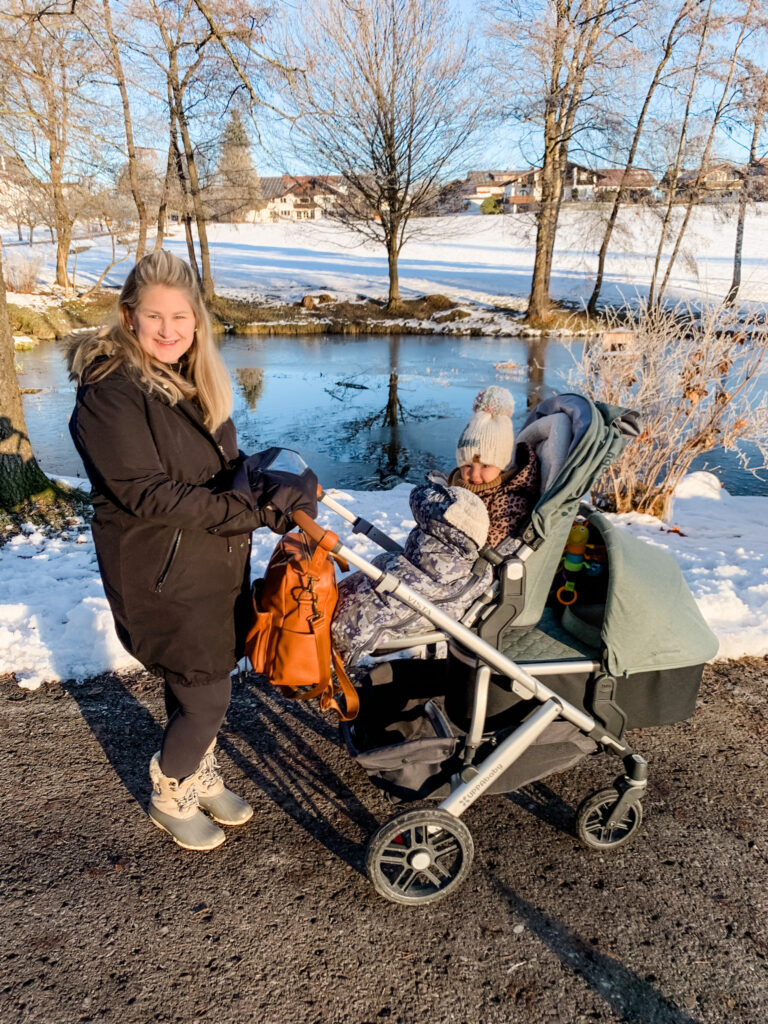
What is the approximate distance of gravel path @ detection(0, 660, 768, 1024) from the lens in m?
2.03

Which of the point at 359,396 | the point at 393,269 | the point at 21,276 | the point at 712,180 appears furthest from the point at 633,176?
the point at 21,276

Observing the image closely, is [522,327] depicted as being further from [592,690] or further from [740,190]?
[592,690]

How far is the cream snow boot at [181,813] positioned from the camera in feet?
8.11

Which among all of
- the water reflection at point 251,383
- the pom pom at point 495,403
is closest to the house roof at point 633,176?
the water reflection at point 251,383

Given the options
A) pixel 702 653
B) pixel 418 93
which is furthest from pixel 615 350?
pixel 418 93

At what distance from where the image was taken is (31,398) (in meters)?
Answer: 12.0

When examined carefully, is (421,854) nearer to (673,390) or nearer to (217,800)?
(217,800)

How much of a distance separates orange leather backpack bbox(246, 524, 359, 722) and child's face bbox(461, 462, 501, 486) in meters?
0.62

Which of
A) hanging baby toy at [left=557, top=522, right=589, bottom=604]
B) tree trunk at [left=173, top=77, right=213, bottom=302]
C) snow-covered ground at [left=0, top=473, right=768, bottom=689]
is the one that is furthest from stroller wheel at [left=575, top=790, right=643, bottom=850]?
tree trunk at [left=173, top=77, right=213, bottom=302]

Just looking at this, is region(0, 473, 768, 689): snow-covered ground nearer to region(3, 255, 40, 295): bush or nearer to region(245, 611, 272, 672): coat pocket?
region(245, 611, 272, 672): coat pocket

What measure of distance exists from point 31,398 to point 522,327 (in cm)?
1502

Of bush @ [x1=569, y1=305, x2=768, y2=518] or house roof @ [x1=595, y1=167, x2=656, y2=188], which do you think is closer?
bush @ [x1=569, y1=305, x2=768, y2=518]

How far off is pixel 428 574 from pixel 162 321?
1.18 metres

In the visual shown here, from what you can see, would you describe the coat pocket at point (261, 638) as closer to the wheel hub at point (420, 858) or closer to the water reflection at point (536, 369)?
the wheel hub at point (420, 858)
